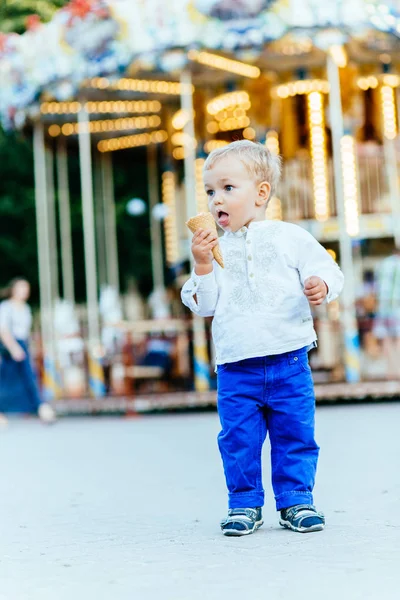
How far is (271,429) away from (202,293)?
61cm

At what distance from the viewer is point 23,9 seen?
30438mm

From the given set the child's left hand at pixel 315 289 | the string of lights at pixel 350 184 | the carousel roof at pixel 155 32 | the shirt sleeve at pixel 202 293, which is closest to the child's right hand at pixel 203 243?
the shirt sleeve at pixel 202 293

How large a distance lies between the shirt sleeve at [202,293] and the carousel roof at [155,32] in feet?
28.1

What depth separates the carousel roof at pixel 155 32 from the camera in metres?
12.9

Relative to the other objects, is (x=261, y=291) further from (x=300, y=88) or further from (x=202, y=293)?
(x=300, y=88)

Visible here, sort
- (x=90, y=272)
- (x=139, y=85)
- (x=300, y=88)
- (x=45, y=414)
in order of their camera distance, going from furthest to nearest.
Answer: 1. (x=300, y=88)
2. (x=139, y=85)
3. (x=90, y=272)
4. (x=45, y=414)

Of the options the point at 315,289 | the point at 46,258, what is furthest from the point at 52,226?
the point at 315,289

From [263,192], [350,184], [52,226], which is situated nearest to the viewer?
[263,192]

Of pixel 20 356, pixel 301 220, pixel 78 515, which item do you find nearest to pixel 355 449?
pixel 78 515

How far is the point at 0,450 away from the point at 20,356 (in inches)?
128

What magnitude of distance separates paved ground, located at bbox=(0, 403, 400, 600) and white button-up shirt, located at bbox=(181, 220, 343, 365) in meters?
0.76

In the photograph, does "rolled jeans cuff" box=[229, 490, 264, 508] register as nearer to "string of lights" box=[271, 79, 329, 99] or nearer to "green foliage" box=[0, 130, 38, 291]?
"string of lights" box=[271, 79, 329, 99]

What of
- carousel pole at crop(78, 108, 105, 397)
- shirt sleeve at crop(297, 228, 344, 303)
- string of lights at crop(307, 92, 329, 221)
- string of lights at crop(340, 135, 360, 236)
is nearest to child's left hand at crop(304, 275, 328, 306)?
shirt sleeve at crop(297, 228, 344, 303)

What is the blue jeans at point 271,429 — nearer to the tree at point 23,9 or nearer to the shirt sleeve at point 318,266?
the shirt sleeve at point 318,266
